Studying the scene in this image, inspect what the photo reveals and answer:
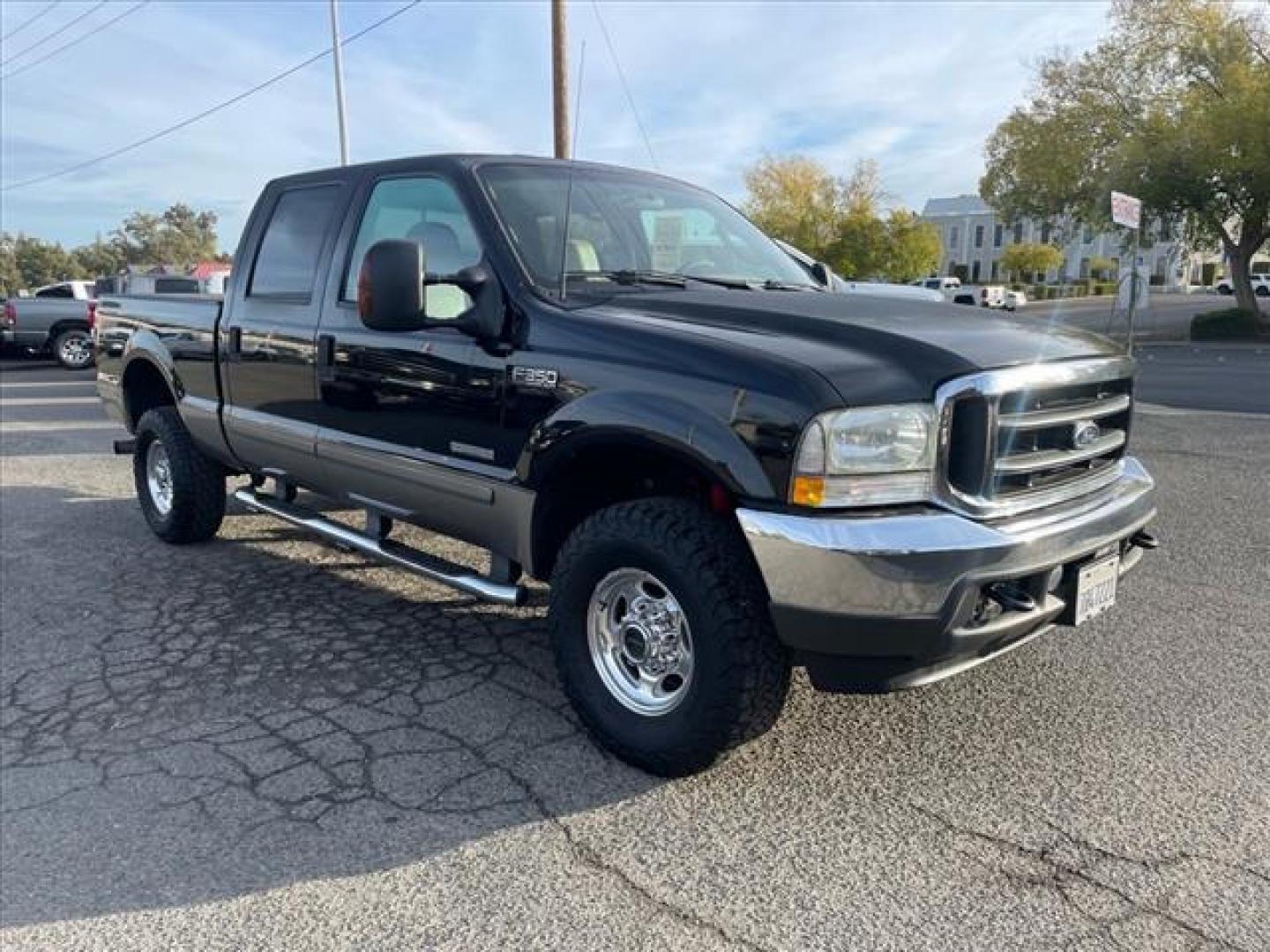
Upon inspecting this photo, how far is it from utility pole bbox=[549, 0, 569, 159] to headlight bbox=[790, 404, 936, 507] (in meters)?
12.6

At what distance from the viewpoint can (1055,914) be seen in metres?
2.38

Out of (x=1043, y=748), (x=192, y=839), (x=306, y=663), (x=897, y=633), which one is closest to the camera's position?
(x=897, y=633)

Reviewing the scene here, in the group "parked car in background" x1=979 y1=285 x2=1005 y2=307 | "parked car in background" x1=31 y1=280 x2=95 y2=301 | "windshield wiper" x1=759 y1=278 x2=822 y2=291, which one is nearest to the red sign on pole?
"windshield wiper" x1=759 y1=278 x2=822 y2=291

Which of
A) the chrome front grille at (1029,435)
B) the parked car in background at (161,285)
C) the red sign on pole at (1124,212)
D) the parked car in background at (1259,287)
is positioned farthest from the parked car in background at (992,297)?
the chrome front grille at (1029,435)

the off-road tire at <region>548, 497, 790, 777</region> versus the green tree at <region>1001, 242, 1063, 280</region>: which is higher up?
the green tree at <region>1001, 242, 1063, 280</region>

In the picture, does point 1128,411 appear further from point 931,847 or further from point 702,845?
point 702,845

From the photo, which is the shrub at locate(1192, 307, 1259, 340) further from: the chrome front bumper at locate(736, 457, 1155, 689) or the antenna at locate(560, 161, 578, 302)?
the chrome front bumper at locate(736, 457, 1155, 689)

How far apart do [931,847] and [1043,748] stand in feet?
2.47

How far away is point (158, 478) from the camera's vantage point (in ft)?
19.9

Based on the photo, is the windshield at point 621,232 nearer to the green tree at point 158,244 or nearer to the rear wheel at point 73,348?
the rear wheel at point 73,348

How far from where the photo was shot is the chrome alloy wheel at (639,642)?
302cm

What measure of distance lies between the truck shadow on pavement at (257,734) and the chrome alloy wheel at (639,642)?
0.85ft

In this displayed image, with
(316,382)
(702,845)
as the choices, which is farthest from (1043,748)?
(316,382)

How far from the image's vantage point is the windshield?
3604 mm
